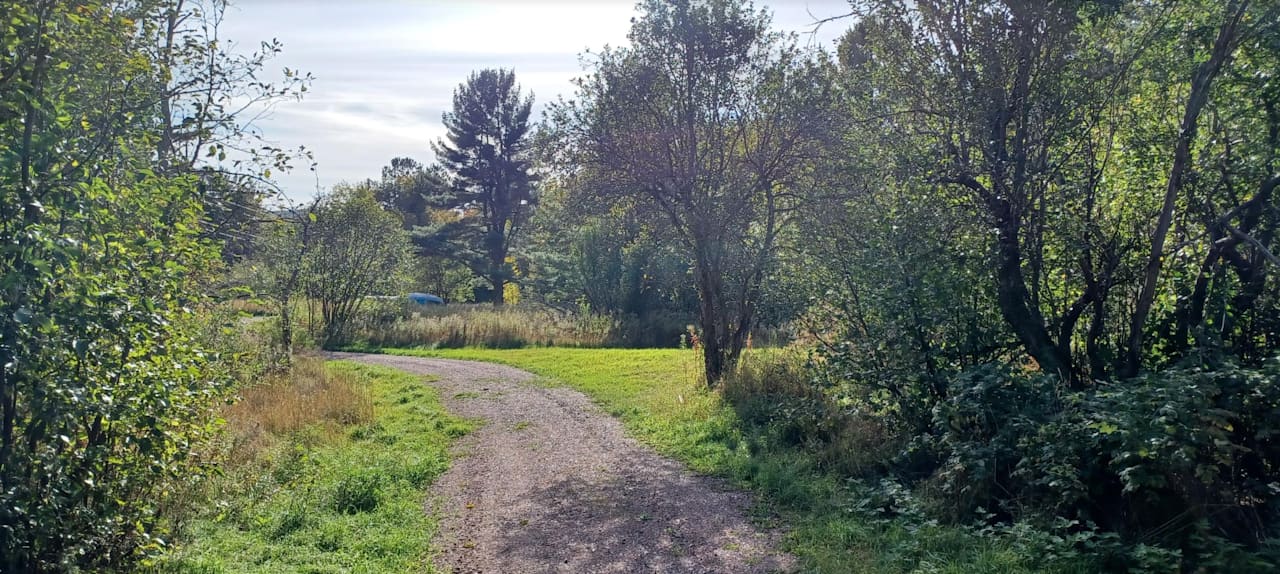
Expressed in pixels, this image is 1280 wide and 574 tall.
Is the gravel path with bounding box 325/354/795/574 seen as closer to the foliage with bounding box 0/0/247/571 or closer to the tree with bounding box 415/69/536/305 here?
the foliage with bounding box 0/0/247/571

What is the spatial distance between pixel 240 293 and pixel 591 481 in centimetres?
417

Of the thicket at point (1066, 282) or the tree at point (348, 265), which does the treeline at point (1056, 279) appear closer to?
the thicket at point (1066, 282)

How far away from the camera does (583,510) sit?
7273 mm

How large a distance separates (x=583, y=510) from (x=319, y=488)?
108 inches

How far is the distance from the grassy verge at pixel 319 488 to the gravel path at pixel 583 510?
409 mm

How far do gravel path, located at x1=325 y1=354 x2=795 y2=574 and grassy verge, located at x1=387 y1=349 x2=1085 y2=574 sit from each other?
1.02ft

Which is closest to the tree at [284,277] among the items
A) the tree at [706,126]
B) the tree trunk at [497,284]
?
the tree at [706,126]

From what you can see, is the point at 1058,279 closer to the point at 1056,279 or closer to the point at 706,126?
the point at 1056,279

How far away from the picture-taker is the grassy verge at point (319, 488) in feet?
19.1

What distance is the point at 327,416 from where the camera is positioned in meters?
11.3

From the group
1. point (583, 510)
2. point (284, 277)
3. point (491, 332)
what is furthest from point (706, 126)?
point (491, 332)

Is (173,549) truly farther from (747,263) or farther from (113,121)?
(747,263)

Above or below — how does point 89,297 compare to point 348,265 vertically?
below

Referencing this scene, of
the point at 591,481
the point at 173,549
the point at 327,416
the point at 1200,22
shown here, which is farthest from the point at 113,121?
the point at 1200,22
